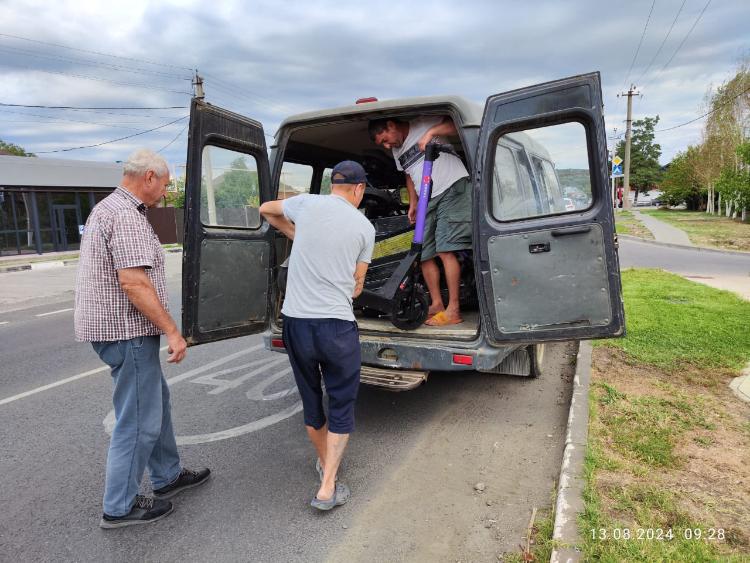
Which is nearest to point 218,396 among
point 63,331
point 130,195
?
point 130,195

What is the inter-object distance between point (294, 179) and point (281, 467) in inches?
112

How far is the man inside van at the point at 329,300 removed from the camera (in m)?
2.83

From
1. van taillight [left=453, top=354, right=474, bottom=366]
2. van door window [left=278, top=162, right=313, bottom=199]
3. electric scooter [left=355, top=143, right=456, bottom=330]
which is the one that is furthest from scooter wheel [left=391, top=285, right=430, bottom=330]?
van door window [left=278, top=162, right=313, bottom=199]

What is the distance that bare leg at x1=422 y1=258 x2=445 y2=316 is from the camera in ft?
14.8

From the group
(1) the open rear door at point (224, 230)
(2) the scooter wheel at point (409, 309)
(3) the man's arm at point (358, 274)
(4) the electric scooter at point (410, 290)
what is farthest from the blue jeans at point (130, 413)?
(2) the scooter wheel at point (409, 309)

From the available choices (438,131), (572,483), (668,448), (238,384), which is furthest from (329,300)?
(238,384)

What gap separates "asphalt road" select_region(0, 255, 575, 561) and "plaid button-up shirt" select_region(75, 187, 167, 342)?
1096mm

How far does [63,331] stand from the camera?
25.9ft

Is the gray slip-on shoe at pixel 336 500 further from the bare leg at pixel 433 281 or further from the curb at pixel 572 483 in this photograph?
the bare leg at pixel 433 281

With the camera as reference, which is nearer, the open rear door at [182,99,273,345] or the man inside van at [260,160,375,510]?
the man inside van at [260,160,375,510]

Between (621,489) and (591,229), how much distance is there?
1465mm

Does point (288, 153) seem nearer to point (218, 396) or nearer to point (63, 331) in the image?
point (218, 396)

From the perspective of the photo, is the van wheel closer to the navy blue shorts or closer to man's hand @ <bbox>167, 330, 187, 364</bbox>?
the navy blue shorts

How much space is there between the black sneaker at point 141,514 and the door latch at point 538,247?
102 inches
